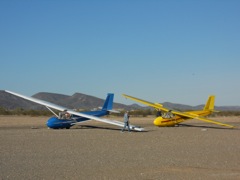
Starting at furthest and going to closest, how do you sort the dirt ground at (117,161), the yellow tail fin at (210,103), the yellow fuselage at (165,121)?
the yellow tail fin at (210,103) → the yellow fuselage at (165,121) → the dirt ground at (117,161)

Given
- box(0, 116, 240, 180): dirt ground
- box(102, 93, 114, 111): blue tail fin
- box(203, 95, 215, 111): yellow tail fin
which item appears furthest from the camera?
box(203, 95, 215, 111): yellow tail fin

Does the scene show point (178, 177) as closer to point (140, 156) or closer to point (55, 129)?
point (140, 156)

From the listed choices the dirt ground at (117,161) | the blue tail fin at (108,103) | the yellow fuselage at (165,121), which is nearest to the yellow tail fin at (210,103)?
the yellow fuselage at (165,121)

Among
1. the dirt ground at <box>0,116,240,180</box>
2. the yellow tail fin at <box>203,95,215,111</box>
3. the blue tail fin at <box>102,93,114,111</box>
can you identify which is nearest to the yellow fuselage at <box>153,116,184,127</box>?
the blue tail fin at <box>102,93,114,111</box>

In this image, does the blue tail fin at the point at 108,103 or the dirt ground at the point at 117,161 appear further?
the blue tail fin at the point at 108,103

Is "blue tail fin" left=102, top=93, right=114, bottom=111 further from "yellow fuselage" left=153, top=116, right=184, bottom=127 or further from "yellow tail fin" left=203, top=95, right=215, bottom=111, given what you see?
"yellow tail fin" left=203, top=95, right=215, bottom=111

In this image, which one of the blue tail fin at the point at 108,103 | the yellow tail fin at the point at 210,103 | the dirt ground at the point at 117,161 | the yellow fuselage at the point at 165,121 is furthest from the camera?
the yellow tail fin at the point at 210,103

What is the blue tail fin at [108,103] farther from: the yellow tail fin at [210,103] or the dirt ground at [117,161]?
the dirt ground at [117,161]

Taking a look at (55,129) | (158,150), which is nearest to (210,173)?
(158,150)

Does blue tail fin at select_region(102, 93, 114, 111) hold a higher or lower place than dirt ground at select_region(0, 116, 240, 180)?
higher

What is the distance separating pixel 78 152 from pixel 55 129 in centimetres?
1382

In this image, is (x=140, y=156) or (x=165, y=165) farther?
(x=140, y=156)

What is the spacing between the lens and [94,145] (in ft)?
58.3

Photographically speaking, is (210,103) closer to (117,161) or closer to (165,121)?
(165,121)
